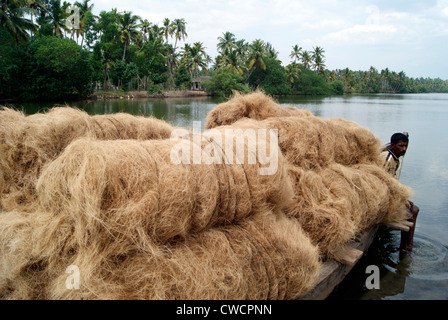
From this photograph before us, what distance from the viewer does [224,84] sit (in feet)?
177

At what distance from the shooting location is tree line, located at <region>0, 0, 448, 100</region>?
1282 inches

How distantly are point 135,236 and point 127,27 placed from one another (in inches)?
2157

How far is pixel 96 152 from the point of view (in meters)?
2.20

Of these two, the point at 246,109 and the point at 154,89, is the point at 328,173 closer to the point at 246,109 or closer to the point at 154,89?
the point at 246,109

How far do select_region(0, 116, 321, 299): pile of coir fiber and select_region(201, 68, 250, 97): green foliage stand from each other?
166 ft

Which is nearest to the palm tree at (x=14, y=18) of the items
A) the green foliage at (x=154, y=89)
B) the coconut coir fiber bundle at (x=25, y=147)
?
the green foliage at (x=154, y=89)

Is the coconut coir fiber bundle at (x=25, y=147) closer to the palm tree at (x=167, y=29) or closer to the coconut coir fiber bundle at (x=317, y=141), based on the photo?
the coconut coir fiber bundle at (x=317, y=141)

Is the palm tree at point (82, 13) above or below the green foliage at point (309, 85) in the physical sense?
above

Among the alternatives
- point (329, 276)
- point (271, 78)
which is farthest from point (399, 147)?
point (271, 78)

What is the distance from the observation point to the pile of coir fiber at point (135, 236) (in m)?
2.07

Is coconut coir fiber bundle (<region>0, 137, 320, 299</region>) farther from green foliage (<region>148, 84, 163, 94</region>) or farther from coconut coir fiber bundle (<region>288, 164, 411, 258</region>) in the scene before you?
green foliage (<region>148, 84, 163, 94</region>)

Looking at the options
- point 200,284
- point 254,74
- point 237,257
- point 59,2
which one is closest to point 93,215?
point 200,284

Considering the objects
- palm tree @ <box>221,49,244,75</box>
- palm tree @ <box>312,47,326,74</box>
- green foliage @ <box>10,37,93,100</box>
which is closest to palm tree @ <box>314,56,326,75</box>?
palm tree @ <box>312,47,326,74</box>

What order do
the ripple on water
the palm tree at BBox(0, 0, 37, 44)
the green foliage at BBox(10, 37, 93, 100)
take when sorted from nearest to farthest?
the ripple on water → the palm tree at BBox(0, 0, 37, 44) → the green foliage at BBox(10, 37, 93, 100)
